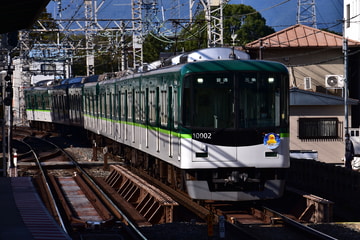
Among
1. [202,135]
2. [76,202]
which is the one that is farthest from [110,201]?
[202,135]

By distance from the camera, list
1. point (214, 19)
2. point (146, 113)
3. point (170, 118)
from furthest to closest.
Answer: point (214, 19)
point (146, 113)
point (170, 118)

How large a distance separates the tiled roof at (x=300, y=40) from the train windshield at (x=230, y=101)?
18437mm

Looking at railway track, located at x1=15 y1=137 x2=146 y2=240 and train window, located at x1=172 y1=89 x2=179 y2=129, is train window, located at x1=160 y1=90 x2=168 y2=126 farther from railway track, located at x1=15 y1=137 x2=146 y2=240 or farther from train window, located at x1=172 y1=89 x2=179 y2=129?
railway track, located at x1=15 y1=137 x2=146 y2=240

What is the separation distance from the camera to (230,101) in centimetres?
1186

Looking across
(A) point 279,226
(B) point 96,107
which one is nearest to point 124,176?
(A) point 279,226

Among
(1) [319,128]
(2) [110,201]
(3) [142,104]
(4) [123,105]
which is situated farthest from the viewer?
(1) [319,128]

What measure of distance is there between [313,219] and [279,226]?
139cm

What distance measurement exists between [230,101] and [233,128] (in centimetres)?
44

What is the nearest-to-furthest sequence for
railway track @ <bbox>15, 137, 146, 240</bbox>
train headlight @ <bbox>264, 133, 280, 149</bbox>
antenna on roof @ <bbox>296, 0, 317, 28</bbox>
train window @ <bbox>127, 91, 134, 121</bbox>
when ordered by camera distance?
railway track @ <bbox>15, 137, 146, 240</bbox> < train headlight @ <bbox>264, 133, 280, 149</bbox> < train window @ <bbox>127, 91, 134, 121</bbox> < antenna on roof @ <bbox>296, 0, 317, 28</bbox>

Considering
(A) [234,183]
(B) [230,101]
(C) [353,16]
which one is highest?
(C) [353,16]

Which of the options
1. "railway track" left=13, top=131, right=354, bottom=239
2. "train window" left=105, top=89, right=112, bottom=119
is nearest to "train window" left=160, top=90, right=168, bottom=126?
"railway track" left=13, top=131, right=354, bottom=239

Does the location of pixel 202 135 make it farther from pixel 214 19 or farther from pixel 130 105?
pixel 214 19

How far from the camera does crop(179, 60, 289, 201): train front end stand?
11.8 metres

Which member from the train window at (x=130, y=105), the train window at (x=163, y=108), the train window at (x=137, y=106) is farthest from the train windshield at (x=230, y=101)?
the train window at (x=130, y=105)
